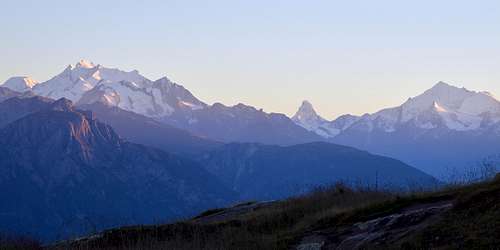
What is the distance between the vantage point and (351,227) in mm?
19891

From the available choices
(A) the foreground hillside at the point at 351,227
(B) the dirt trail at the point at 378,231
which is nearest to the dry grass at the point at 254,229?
(A) the foreground hillside at the point at 351,227

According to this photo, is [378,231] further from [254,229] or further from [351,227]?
[254,229]

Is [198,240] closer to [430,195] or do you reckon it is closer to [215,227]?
[215,227]

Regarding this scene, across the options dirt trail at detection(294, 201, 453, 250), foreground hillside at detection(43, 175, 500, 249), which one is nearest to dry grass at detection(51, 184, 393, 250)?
foreground hillside at detection(43, 175, 500, 249)

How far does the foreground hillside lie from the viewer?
16219 millimetres

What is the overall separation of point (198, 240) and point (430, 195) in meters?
6.66

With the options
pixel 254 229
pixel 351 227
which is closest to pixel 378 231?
pixel 351 227

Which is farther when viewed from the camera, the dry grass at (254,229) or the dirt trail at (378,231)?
the dry grass at (254,229)

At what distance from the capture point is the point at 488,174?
23.2 meters

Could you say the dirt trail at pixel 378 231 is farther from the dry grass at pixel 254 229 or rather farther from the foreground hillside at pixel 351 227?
the dry grass at pixel 254 229

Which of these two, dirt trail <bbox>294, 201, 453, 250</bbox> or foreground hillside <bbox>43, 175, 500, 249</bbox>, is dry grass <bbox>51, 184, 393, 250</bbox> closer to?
foreground hillside <bbox>43, 175, 500, 249</bbox>

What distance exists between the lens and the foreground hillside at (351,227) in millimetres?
16219

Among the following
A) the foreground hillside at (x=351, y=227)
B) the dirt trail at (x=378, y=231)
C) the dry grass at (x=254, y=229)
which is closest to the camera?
the foreground hillside at (x=351, y=227)

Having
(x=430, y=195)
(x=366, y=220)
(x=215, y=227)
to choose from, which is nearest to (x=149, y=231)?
(x=215, y=227)
